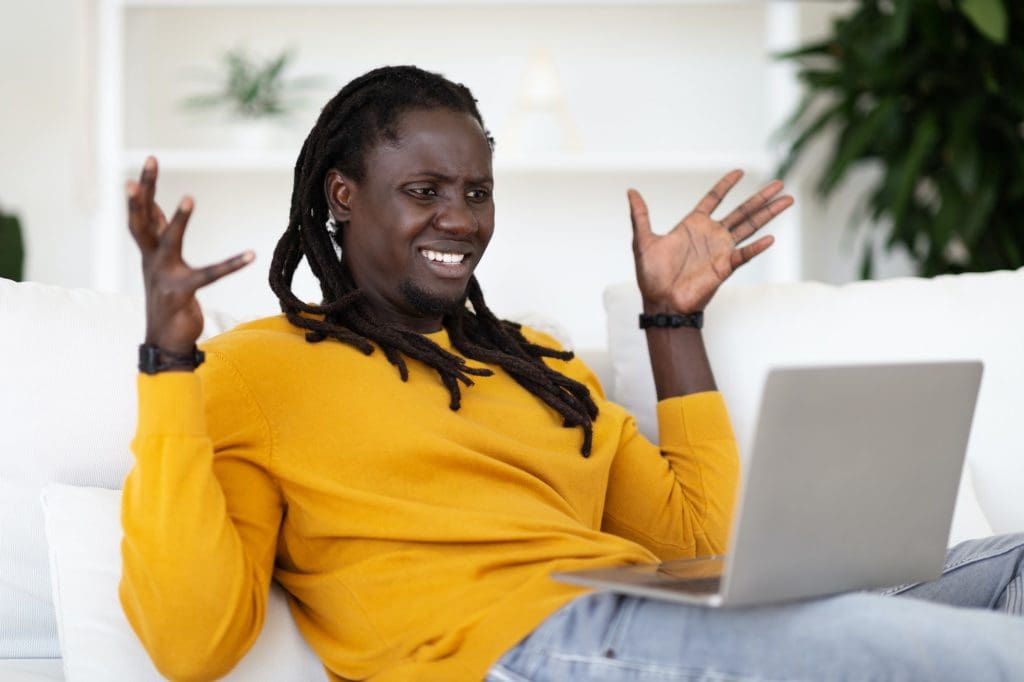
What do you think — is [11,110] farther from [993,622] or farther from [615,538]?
[993,622]

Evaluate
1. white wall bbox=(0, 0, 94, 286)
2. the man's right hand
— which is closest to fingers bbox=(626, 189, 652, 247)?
the man's right hand

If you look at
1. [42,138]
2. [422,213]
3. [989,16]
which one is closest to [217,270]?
[422,213]

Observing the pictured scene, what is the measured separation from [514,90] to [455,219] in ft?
7.33

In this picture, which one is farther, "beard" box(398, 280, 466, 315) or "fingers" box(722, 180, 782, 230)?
"fingers" box(722, 180, 782, 230)

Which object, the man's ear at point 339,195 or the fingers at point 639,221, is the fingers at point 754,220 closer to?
the fingers at point 639,221

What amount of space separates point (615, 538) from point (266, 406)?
15.9 inches

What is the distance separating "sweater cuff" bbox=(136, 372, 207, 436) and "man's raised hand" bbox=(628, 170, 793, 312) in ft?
2.35

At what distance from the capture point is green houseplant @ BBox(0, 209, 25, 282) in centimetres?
283

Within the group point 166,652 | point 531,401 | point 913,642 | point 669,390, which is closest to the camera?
point 913,642

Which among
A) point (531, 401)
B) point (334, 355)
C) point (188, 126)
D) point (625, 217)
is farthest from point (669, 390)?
point (188, 126)

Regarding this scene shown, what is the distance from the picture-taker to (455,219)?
1.46 m

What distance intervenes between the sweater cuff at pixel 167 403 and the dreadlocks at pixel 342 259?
0.94 ft

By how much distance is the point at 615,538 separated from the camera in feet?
4.56

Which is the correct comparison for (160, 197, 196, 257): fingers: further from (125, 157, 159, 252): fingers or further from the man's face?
the man's face
